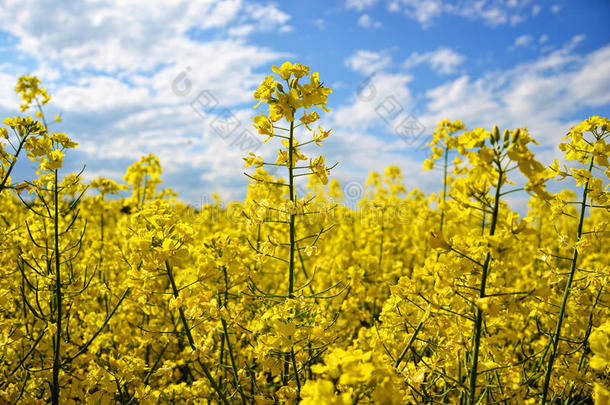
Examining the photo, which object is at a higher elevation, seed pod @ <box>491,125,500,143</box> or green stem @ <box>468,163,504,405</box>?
seed pod @ <box>491,125,500,143</box>

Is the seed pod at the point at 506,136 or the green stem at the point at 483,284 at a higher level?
the seed pod at the point at 506,136

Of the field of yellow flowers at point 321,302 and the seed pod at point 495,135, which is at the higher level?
the seed pod at point 495,135

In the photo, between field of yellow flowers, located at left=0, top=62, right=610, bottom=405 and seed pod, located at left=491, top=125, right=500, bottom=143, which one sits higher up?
seed pod, located at left=491, top=125, right=500, bottom=143

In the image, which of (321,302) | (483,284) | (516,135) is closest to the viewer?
(516,135)

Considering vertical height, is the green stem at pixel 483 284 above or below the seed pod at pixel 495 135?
below

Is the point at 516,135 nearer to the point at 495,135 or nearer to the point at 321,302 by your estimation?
the point at 495,135

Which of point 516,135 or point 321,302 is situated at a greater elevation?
point 516,135

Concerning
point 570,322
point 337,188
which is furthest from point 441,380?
point 337,188

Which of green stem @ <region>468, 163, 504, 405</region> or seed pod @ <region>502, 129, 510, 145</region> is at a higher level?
seed pod @ <region>502, 129, 510, 145</region>

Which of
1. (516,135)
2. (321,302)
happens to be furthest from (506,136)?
(321,302)

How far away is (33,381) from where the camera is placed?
279 cm

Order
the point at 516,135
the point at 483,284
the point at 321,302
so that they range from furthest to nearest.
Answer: the point at 321,302, the point at 483,284, the point at 516,135

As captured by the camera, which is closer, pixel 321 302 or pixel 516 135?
pixel 516 135

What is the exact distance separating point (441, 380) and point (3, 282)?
12.1 ft
